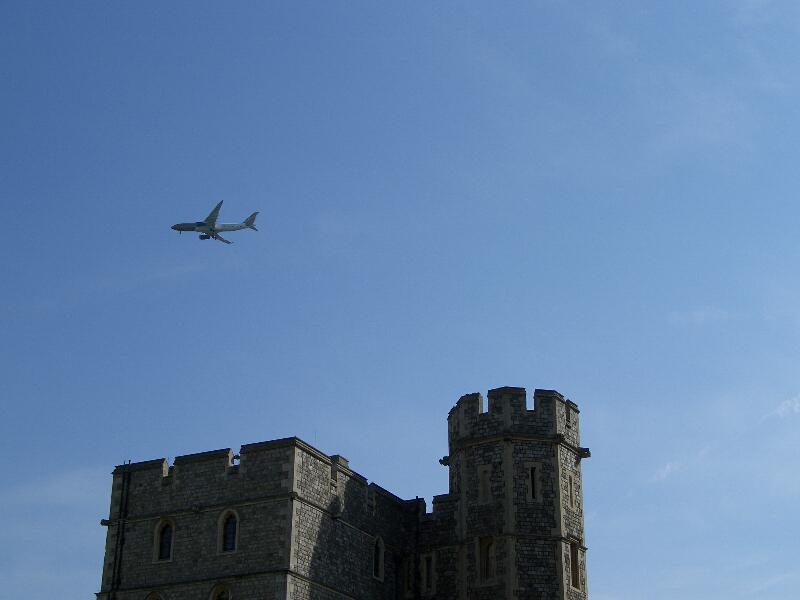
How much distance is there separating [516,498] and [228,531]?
8.96 meters

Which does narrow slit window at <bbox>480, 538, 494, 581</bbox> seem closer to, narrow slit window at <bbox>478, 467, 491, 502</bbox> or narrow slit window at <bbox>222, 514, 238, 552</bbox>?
narrow slit window at <bbox>478, 467, 491, 502</bbox>

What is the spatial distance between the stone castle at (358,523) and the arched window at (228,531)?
39mm

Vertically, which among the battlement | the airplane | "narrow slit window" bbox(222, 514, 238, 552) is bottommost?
"narrow slit window" bbox(222, 514, 238, 552)

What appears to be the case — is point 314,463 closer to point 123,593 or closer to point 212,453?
point 212,453

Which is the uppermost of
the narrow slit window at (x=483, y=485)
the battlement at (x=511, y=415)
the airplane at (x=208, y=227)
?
the airplane at (x=208, y=227)

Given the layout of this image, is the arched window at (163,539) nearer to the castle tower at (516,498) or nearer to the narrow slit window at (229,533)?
the narrow slit window at (229,533)

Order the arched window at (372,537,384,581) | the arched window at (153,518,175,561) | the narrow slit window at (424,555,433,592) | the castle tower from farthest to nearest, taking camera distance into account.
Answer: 1. the narrow slit window at (424,555,433,592)
2. the arched window at (372,537,384,581)
3. the castle tower
4. the arched window at (153,518,175,561)

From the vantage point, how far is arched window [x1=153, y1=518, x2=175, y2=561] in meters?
35.2

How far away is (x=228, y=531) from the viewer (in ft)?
113

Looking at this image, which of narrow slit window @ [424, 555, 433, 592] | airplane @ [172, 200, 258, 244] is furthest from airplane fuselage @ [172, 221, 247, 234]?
narrow slit window @ [424, 555, 433, 592]

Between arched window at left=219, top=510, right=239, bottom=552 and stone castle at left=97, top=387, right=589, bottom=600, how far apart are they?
4 cm

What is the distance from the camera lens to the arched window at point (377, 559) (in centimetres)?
3775

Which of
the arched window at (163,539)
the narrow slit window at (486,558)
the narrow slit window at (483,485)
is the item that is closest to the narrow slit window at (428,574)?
the narrow slit window at (486,558)

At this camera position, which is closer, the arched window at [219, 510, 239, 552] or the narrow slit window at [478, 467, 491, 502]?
the arched window at [219, 510, 239, 552]
